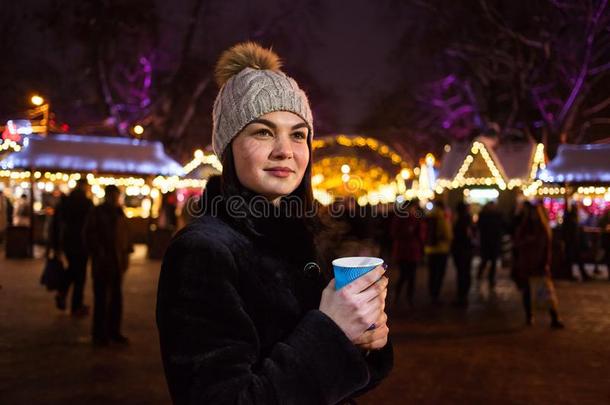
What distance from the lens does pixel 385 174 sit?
66.8 metres

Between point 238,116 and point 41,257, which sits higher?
point 238,116

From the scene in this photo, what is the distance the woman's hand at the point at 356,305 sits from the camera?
4.57 ft

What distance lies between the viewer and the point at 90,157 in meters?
18.5

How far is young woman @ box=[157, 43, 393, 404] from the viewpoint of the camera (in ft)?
4.33

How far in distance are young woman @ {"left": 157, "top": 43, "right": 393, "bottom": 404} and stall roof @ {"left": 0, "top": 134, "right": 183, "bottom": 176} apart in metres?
16.8

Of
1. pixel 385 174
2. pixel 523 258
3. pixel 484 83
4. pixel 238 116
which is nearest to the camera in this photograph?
pixel 238 116

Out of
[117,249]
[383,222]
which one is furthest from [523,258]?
[383,222]

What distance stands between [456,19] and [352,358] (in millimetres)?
23581

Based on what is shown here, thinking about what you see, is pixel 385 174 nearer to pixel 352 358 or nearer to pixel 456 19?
pixel 456 19

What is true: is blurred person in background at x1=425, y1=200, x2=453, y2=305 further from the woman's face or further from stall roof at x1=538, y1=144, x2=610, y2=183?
the woman's face

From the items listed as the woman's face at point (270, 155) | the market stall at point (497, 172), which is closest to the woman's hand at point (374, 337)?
the woman's face at point (270, 155)

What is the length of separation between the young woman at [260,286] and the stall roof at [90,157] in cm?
1680

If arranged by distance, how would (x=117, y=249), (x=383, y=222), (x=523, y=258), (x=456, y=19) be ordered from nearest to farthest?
(x=117, y=249)
(x=523, y=258)
(x=383, y=222)
(x=456, y=19)

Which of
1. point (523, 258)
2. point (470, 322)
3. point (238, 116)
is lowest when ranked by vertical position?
point (470, 322)
